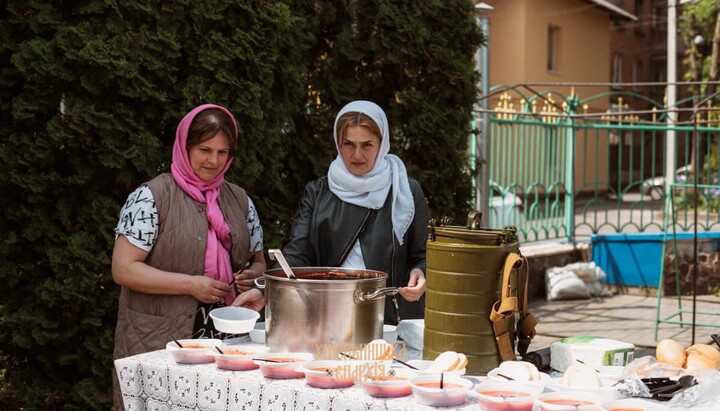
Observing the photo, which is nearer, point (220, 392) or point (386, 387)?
point (386, 387)

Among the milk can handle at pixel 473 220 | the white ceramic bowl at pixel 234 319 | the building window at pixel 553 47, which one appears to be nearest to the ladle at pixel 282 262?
the white ceramic bowl at pixel 234 319

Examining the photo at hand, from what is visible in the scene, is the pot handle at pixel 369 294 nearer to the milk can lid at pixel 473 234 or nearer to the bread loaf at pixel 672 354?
the milk can lid at pixel 473 234

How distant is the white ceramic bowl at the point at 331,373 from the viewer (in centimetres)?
235

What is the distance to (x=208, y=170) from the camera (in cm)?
329

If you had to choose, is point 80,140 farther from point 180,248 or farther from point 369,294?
point 369,294

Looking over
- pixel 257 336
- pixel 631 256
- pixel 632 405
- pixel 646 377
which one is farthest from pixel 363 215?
pixel 631 256

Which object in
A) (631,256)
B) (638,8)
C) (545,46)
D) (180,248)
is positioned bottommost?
(631,256)

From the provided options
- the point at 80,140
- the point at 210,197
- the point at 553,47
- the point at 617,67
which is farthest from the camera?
the point at 617,67

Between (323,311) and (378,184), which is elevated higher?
(378,184)

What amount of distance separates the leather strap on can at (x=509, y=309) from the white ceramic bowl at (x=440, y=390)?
225mm

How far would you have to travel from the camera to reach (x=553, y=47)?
25.5 meters

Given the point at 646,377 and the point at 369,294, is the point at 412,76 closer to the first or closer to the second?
the point at 369,294

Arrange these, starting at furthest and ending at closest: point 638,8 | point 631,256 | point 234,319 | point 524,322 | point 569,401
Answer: point 638,8 < point 631,256 < point 234,319 < point 524,322 < point 569,401

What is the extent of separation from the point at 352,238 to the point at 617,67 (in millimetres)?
29893
